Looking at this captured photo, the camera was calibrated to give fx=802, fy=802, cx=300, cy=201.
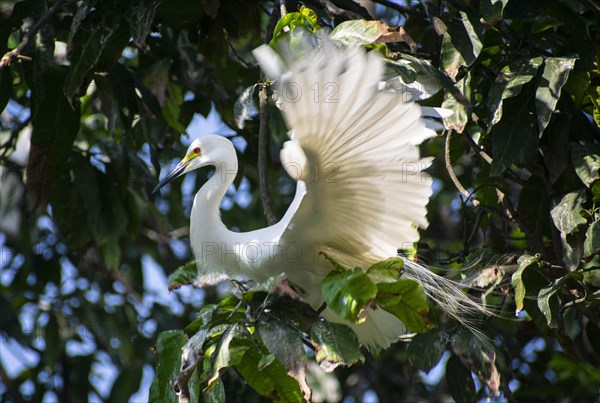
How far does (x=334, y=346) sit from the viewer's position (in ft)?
6.61

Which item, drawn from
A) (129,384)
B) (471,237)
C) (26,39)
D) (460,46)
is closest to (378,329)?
(471,237)

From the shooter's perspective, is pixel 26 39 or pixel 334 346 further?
pixel 26 39

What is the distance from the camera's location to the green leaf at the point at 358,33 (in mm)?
2238

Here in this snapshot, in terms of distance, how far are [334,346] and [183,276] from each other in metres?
0.78

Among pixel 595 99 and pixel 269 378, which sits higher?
pixel 595 99

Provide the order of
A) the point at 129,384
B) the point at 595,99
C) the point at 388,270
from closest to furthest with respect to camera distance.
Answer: the point at 388,270 < the point at 595,99 < the point at 129,384

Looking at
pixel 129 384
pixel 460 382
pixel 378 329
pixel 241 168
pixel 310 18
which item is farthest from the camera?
pixel 129 384

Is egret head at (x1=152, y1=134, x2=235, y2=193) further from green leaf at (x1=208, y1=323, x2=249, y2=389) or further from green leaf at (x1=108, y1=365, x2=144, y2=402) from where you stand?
green leaf at (x1=108, y1=365, x2=144, y2=402)

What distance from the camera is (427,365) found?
246 cm

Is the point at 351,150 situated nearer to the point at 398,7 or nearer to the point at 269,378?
the point at 269,378

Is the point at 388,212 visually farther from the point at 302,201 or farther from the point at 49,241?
the point at 49,241

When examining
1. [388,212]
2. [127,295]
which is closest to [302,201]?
[388,212]

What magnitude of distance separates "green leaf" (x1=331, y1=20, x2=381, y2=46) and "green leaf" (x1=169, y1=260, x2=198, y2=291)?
920 millimetres

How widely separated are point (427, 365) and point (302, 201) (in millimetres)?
663
